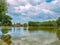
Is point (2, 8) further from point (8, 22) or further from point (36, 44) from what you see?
point (8, 22)

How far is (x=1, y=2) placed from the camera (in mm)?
18641

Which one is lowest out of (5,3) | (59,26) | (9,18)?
(59,26)

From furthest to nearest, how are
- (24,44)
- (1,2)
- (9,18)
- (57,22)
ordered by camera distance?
(57,22) < (9,18) < (1,2) < (24,44)

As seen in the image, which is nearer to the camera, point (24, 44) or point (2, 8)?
point (24, 44)

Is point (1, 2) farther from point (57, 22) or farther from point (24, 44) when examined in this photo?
point (57, 22)

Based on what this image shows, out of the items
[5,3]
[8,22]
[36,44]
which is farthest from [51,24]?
[36,44]

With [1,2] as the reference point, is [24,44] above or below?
below

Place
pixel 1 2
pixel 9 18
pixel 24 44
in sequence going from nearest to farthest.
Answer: pixel 24 44
pixel 1 2
pixel 9 18

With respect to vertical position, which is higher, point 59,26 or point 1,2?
point 1,2

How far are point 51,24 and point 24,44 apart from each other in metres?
28.2

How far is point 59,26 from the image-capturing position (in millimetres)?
40625

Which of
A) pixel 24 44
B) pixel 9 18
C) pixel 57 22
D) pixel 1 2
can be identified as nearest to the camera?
pixel 24 44

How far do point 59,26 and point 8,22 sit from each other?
15.8 metres

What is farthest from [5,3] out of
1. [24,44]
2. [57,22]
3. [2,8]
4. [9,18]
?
[57,22]
